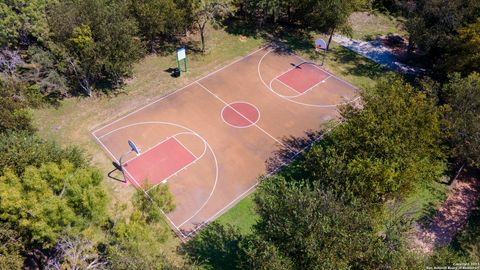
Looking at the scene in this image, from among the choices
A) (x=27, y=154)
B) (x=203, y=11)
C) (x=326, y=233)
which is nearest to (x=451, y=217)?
(x=326, y=233)

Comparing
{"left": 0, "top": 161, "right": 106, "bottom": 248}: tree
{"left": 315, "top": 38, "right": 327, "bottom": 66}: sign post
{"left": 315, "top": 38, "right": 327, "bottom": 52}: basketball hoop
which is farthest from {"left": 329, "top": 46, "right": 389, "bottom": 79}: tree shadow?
{"left": 0, "top": 161, "right": 106, "bottom": 248}: tree

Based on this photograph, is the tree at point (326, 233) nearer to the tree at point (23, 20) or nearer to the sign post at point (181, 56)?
the sign post at point (181, 56)

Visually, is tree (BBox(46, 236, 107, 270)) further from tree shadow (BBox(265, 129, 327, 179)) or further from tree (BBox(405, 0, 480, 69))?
tree (BBox(405, 0, 480, 69))

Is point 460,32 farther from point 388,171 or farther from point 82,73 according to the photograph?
point 82,73

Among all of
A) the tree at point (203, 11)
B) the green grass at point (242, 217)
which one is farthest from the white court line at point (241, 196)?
the tree at point (203, 11)

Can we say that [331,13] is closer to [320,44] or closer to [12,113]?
[320,44]

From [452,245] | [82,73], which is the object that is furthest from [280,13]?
[452,245]
